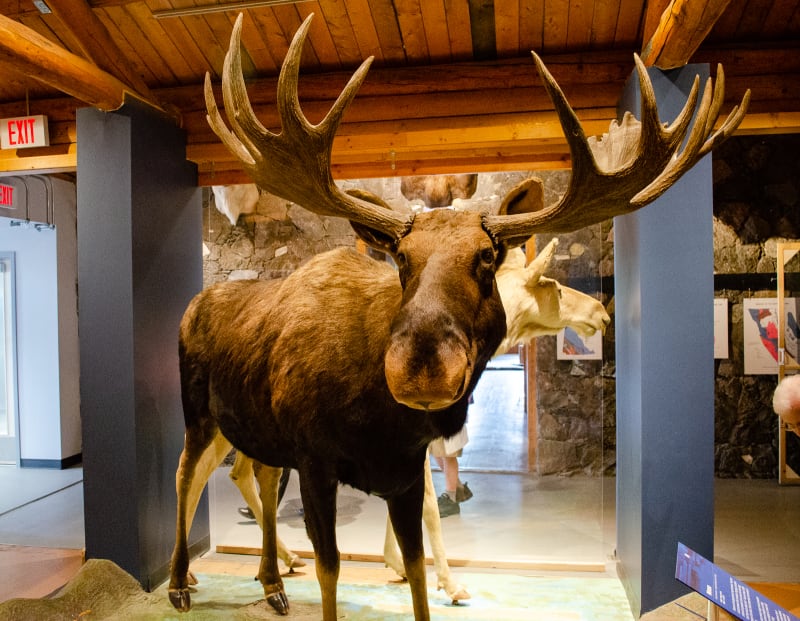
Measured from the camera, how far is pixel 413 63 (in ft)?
12.0

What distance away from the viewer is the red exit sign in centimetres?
573

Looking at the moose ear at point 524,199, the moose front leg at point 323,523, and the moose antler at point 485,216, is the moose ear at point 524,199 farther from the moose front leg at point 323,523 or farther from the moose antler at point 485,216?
the moose front leg at point 323,523

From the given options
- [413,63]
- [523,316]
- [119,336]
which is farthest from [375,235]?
[119,336]

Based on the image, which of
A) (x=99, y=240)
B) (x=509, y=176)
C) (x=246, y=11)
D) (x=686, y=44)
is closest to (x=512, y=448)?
(x=509, y=176)

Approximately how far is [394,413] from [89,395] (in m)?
2.15

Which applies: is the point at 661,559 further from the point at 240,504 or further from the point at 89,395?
the point at 89,395

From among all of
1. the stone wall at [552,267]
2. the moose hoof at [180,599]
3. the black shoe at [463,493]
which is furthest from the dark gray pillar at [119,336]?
the black shoe at [463,493]

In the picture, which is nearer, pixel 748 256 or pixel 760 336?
pixel 760 336

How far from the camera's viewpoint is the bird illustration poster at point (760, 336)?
5629 millimetres

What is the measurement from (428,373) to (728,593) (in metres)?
1.17

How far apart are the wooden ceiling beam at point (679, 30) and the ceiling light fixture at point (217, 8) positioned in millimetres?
1780

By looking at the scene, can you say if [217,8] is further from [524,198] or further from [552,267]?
[552,267]

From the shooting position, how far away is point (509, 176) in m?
3.96

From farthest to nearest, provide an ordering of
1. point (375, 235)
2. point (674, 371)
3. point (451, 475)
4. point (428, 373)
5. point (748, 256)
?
point (748, 256) → point (451, 475) → point (674, 371) → point (375, 235) → point (428, 373)
